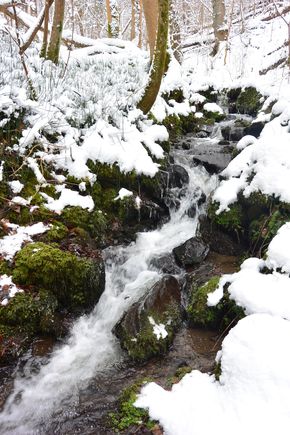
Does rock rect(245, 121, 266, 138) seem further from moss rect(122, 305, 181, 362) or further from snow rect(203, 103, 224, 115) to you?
moss rect(122, 305, 181, 362)

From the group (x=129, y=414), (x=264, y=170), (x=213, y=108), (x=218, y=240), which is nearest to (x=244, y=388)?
(x=129, y=414)

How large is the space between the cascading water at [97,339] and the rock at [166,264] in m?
0.11

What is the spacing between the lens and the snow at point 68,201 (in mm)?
4965

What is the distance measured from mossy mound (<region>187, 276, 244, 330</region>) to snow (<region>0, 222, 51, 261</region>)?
2.19 metres

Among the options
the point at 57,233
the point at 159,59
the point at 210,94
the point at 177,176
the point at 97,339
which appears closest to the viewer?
the point at 97,339

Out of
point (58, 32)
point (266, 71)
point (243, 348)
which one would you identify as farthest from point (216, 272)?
point (266, 71)

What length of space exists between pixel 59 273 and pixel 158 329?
1.34 metres

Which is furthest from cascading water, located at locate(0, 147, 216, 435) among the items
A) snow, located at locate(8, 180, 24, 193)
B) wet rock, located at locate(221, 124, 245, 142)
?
wet rock, located at locate(221, 124, 245, 142)

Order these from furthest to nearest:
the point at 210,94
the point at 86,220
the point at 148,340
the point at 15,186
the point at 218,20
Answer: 1. the point at 218,20
2. the point at 210,94
3. the point at 86,220
4. the point at 15,186
5. the point at 148,340

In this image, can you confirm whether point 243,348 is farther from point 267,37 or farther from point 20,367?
point 267,37

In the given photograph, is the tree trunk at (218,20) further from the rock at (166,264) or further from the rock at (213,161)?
the rock at (166,264)

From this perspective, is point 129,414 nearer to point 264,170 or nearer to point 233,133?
point 264,170

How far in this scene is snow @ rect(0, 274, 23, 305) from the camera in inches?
145

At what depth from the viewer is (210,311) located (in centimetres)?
395
